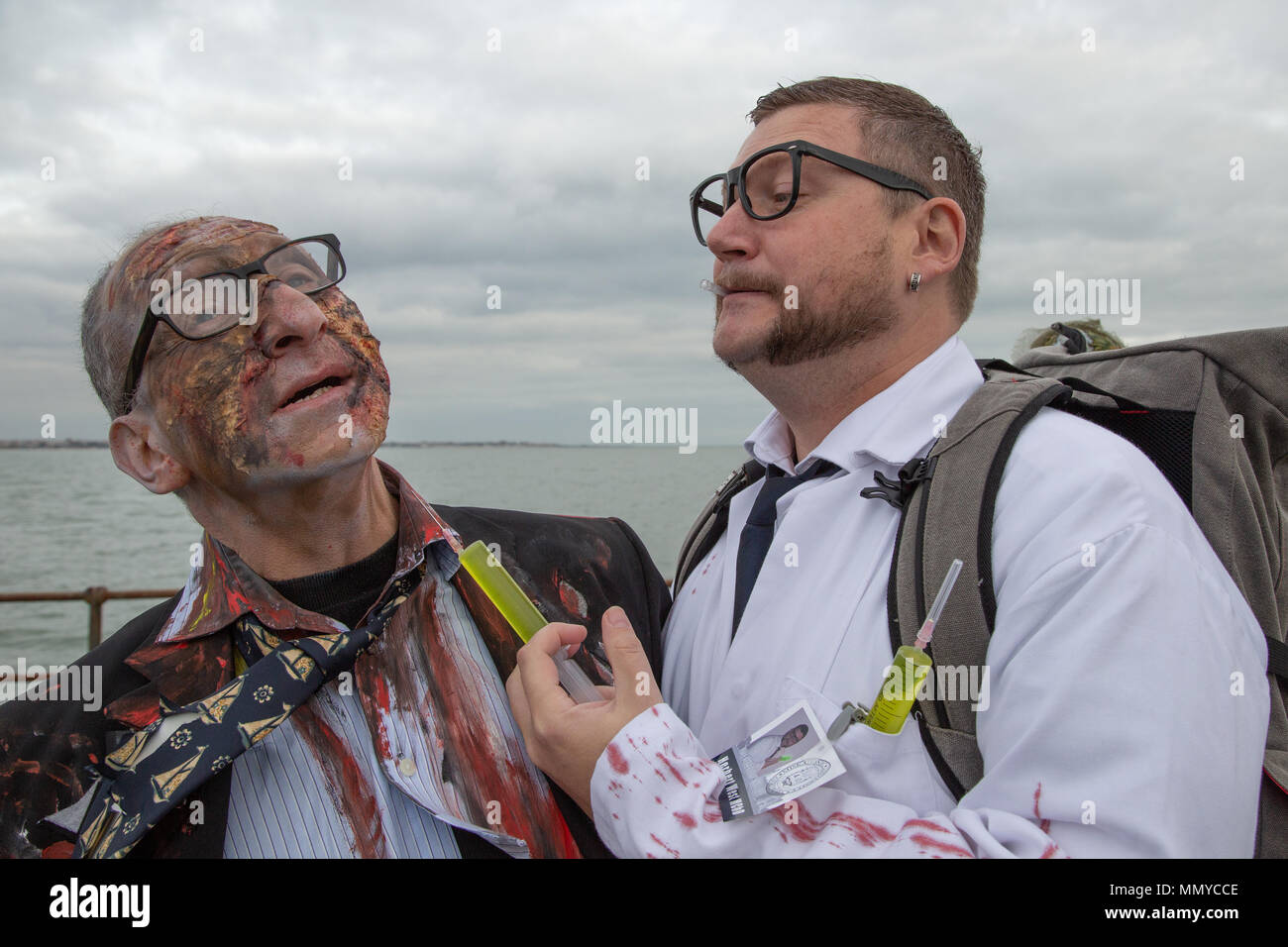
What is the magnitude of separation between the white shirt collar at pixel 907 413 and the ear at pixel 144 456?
1746 mm

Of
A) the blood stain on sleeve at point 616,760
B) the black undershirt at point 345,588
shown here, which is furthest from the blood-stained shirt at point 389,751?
the blood stain on sleeve at point 616,760

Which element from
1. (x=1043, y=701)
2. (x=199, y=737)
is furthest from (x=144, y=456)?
(x=1043, y=701)

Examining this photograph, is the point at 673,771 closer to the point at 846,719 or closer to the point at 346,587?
the point at 846,719

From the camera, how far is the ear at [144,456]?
2.31m

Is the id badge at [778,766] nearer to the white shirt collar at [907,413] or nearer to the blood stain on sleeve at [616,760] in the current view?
the blood stain on sleeve at [616,760]

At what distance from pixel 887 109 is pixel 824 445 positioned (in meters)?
1.03

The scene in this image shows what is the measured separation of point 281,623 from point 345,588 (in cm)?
25

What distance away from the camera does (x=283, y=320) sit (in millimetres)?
2227

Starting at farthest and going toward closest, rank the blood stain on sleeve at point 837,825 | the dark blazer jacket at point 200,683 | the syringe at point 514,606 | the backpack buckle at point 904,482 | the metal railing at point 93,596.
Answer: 1. the metal railing at point 93,596
2. the syringe at point 514,606
3. the backpack buckle at point 904,482
4. the dark blazer jacket at point 200,683
5. the blood stain on sleeve at point 837,825

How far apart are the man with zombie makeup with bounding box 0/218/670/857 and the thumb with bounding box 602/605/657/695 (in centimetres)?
43

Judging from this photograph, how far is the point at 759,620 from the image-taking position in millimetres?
2090

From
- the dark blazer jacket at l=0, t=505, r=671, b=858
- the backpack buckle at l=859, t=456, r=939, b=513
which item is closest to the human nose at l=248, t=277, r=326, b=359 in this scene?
the dark blazer jacket at l=0, t=505, r=671, b=858
